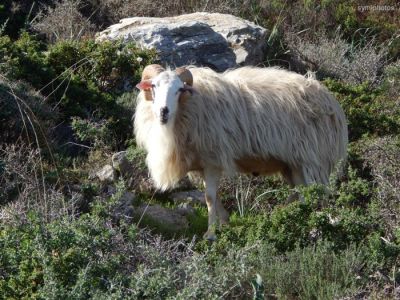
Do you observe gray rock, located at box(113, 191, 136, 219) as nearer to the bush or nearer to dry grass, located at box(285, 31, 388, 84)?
the bush

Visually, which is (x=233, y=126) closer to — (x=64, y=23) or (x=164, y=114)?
(x=164, y=114)

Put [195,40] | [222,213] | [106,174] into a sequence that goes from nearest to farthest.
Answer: [222,213], [106,174], [195,40]

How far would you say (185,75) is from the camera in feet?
26.7

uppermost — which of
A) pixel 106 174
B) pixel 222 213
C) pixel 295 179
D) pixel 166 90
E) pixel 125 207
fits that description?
pixel 166 90

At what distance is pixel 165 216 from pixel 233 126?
110 cm

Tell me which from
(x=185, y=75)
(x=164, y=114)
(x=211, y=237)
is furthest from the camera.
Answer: (x=185, y=75)

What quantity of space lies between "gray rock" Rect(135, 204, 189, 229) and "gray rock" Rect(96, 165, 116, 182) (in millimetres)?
527

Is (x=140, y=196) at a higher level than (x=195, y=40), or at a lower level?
lower

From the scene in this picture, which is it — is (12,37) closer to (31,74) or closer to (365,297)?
(31,74)

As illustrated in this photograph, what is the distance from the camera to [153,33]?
1177 centimetres

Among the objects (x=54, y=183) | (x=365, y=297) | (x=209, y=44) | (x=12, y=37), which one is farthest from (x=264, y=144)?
(x=12, y=37)

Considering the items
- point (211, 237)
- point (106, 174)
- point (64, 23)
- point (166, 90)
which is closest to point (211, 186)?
point (211, 237)

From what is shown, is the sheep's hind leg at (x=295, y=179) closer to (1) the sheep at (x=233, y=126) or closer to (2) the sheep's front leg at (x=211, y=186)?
(1) the sheep at (x=233, y=126)

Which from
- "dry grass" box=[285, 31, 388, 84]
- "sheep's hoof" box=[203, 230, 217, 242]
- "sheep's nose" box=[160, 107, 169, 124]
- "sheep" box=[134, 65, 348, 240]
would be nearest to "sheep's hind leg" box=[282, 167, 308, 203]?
"sheep" box=[134, 65, 348, 240]
